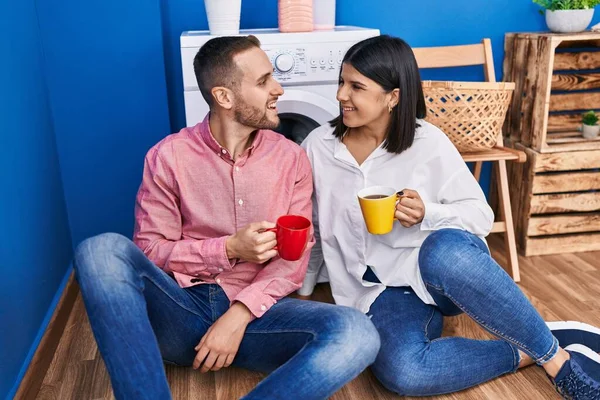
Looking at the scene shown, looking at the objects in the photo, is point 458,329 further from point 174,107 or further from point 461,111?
point 174,107

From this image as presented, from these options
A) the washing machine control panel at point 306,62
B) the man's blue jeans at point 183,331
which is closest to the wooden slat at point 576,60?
the washing machine control panel at point 306,62

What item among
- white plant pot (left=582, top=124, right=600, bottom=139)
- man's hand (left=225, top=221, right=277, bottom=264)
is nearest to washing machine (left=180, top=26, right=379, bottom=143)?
man's hand (left=225, top=221, right=277, bottom=264)

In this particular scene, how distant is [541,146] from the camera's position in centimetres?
228

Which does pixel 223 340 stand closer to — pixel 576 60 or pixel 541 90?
pixel 541 90

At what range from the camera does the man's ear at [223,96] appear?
1488 mm

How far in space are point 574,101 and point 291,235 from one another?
6.01ft

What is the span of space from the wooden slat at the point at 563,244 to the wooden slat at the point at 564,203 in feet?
0.38

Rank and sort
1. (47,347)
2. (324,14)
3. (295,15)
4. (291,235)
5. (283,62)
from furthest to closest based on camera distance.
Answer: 1. (324,14)
2. (295,15)
3. (283,62)
4. (47,347)
5. (291,235)

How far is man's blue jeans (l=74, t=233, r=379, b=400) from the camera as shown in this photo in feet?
3.72

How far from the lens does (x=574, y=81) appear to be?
2492 millimetres

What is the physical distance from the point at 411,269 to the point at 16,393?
105 centimetres

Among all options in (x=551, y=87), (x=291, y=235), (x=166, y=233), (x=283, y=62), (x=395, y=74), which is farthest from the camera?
(x=551, y=87)

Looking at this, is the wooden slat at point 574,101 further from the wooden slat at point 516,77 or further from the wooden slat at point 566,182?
the wooden slat at point 566,182

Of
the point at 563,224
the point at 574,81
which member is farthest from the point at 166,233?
the point at 574,81
